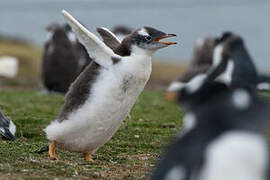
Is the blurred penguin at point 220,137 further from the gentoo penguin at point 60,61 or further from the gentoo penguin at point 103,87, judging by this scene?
the gentoo penguin at point 60,61

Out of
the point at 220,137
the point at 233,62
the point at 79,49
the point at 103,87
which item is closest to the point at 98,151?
the point at 103,87

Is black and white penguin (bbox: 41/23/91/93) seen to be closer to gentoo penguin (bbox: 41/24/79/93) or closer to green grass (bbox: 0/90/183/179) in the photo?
gentoo penguin (bbox: 41/24/79/93)

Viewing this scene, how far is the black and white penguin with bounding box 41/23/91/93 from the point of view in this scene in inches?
623

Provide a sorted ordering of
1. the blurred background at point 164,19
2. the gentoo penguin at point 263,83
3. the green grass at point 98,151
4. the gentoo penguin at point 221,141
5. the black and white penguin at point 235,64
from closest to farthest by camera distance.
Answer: the gentoo penguin at point 221,141, the green grass at point 98,151, the gentoo penguin at point 263,83, the black and white penguin at point 235,64, the blurred background at point 164,19

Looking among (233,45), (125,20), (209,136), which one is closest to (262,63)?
(125,20)

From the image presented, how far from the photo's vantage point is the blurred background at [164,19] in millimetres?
28000

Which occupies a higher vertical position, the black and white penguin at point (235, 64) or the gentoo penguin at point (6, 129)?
the gentoo penguin at point (6, 129)

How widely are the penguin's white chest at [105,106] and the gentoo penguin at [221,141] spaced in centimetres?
216

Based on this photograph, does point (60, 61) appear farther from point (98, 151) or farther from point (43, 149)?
point (43, 149)

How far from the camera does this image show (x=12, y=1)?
3447 cm

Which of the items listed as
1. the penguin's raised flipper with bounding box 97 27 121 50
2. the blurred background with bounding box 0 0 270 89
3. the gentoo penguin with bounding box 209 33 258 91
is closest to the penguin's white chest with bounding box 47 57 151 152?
the penguin's raised flipper with bounding box 97 27 121 50

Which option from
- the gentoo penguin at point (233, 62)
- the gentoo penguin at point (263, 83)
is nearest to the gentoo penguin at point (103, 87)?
the gentoo penguin at point (233, 62)

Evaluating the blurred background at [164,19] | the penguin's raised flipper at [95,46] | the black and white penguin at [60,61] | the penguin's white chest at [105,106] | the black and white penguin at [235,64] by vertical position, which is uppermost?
the penguin's raised flipper at [95,46]

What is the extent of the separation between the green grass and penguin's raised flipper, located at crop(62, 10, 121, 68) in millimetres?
1128
